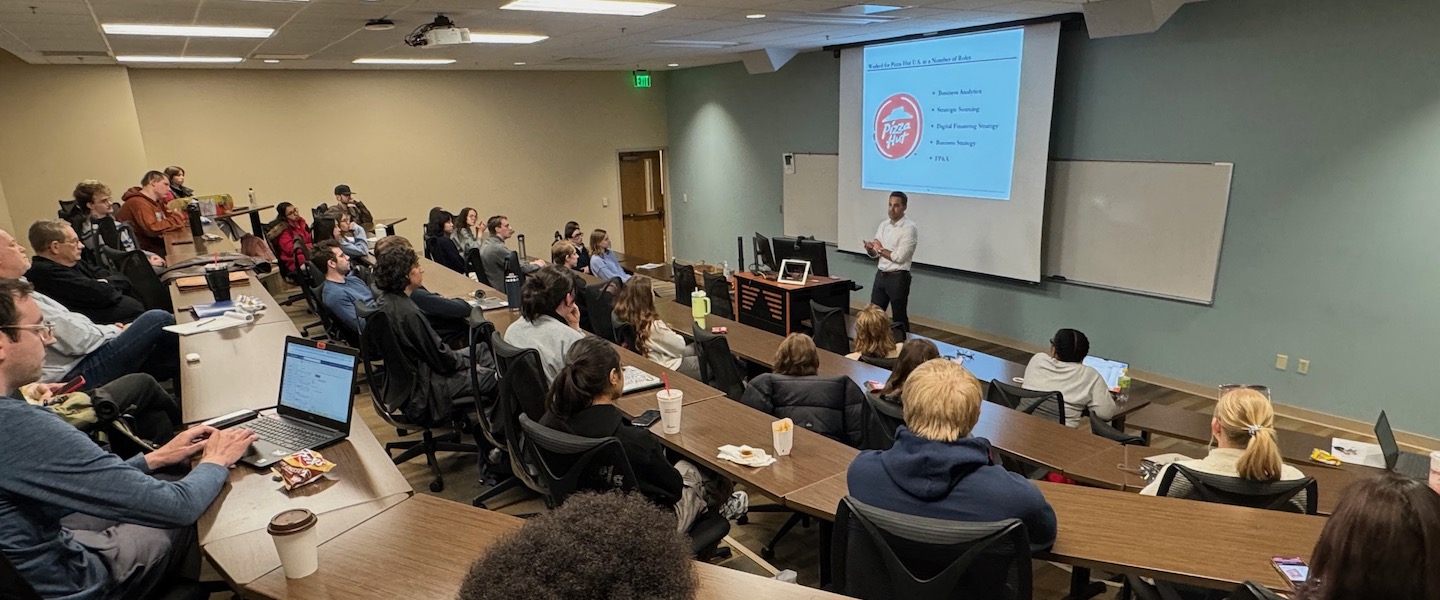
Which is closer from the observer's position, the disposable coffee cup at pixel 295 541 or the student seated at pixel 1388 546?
the student seated at pixel 1388 546

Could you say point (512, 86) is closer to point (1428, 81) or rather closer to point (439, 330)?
point (439, 330)

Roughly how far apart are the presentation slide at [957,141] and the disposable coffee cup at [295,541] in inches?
239

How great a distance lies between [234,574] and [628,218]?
33.5 ft

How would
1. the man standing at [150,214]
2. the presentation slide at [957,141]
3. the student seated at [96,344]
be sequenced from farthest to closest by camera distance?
the man standing at [150,214] → the presentation slide at [957,141] → the student seated at [96,344]

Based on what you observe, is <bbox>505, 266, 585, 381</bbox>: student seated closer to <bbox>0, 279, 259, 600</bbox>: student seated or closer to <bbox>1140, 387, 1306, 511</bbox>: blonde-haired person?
<bbox>0, 279, 259, 600</bbox>: student seated

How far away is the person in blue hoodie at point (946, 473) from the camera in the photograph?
6.34ft

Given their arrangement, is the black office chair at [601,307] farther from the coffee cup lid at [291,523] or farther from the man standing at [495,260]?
the coffee cup lid at [291,523]

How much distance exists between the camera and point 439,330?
4883 mm

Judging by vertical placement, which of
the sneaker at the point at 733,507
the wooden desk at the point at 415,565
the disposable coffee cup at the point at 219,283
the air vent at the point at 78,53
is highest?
the air vent at the point at 78,53

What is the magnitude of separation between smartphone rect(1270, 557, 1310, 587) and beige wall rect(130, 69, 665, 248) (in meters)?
10.1

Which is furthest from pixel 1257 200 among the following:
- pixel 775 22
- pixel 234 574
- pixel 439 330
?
pixel 234 574

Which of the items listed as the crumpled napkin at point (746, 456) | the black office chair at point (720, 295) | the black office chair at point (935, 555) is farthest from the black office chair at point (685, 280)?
the black office chair at point (935, 555)

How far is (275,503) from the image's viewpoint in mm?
2133

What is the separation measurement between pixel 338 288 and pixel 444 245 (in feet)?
9.86
